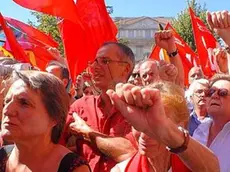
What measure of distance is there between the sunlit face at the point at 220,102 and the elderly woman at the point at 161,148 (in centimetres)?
98

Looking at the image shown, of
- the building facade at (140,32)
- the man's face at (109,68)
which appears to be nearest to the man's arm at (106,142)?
the man's face at (109,68)

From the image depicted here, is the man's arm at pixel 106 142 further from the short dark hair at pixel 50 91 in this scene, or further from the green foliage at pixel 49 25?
the green foliage at pixel 49 25

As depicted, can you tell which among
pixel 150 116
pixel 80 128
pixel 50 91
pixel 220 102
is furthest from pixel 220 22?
pixel 150 116

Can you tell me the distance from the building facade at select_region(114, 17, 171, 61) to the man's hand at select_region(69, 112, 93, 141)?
2595 inches

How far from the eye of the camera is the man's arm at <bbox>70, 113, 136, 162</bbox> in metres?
2.62

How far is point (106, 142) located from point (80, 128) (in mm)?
184

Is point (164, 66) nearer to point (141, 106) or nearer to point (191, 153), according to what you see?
point (191, 153)

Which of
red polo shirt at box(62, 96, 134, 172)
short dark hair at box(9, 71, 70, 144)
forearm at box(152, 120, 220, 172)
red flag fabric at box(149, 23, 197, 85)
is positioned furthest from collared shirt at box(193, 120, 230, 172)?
red flag fabric at box(149, 23, 197, 85)

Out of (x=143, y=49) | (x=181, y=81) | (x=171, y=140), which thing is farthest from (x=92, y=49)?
(x=143, y=49)

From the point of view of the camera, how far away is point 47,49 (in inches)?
281

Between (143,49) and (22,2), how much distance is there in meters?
65.1

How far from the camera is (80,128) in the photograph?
9.35 ft

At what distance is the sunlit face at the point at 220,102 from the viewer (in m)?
3.21

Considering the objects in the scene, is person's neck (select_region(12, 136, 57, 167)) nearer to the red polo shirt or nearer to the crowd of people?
the crowd of people
